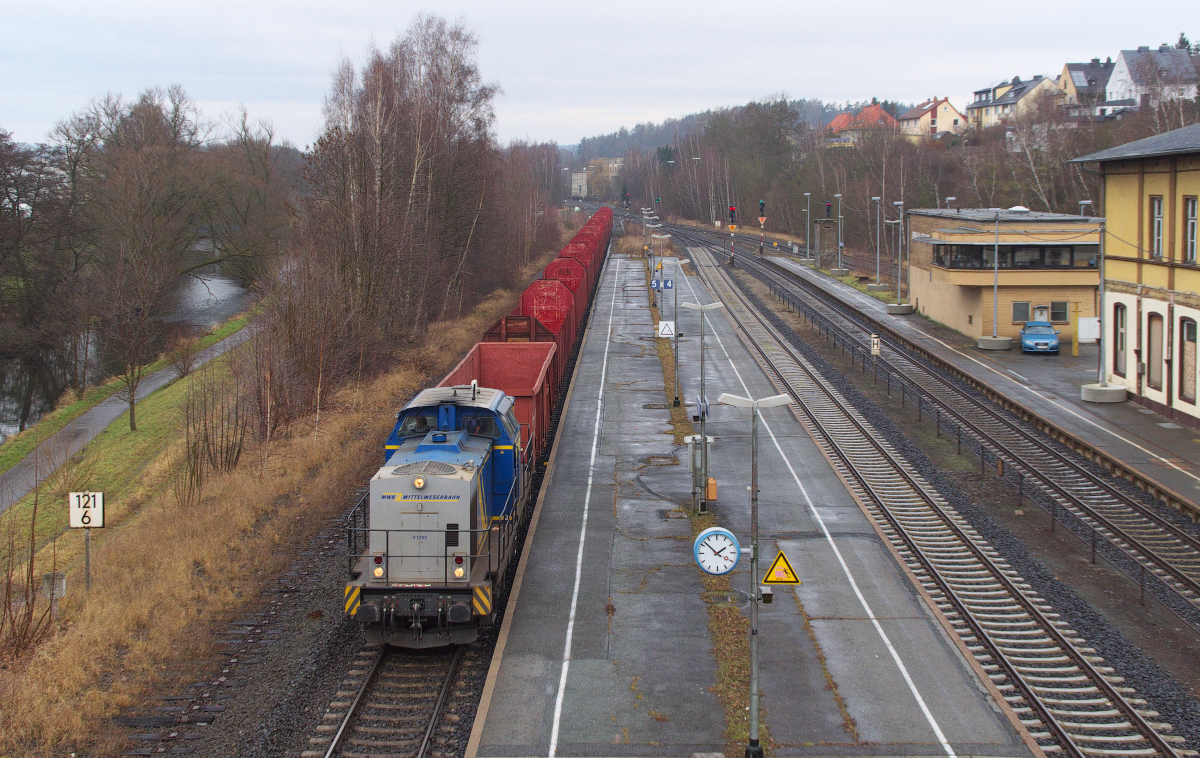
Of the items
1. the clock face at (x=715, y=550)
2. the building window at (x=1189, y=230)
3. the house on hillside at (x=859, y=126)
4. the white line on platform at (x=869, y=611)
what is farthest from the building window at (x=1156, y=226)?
the house on hillside at (x=859, y=126)

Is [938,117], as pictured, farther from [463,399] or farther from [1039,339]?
[463,399]

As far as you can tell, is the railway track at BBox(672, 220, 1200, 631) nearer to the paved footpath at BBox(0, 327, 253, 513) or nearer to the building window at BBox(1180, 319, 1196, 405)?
the building window at BBox(1180, 319, 1196, 405)

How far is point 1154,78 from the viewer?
62.2m

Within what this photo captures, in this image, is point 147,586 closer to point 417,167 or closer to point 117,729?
point 117,729

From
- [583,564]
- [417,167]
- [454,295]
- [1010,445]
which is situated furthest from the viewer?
[454,295]

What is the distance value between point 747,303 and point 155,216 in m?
33.4

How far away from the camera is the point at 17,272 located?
1850 inches

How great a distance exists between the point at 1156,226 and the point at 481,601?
91.5ft

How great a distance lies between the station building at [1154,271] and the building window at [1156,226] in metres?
0.03

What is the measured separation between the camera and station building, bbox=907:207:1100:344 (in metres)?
42.2

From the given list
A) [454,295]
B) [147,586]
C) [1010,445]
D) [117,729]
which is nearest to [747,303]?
[454,295]

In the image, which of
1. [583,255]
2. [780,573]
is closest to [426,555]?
[780,573]

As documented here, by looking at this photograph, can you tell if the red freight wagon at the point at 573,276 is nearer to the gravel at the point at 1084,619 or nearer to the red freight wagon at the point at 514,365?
the red freight wagon at the point at 514,365

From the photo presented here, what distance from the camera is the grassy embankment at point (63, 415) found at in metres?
34.0
